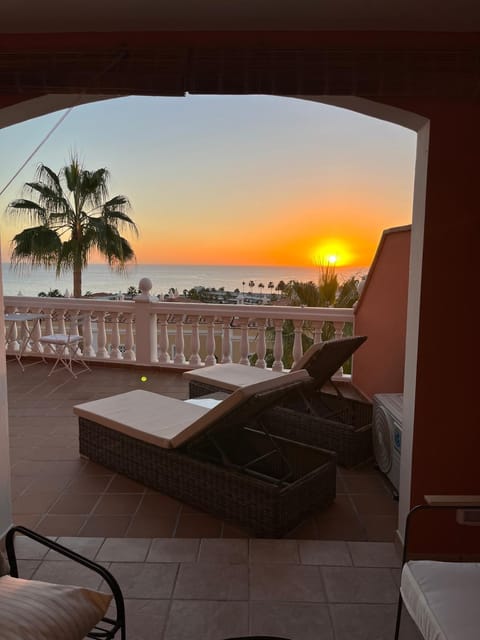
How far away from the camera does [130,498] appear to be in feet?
11.1

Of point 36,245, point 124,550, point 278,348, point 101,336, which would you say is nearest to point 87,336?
point 101,336

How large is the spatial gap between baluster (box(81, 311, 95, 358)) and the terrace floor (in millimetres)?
3687

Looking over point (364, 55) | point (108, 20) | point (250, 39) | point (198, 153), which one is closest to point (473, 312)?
point (364, 55)

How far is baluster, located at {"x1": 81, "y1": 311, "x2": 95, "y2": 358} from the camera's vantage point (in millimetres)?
7641

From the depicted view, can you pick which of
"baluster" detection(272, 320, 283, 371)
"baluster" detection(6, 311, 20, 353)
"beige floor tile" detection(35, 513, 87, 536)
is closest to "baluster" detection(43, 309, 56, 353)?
"baluster" detection(6, 311, 20, 353)

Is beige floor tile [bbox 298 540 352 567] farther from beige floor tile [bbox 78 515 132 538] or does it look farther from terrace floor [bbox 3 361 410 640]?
beige floor tile [bbox 78 515 132 538]

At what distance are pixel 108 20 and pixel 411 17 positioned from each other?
1480 mm

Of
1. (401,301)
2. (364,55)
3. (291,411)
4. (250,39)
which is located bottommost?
(291,411)

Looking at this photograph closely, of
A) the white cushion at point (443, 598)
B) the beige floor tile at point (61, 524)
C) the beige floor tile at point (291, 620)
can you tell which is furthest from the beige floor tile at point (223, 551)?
the white cushion at point (443, 598)

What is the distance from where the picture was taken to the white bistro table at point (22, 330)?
7418 mm

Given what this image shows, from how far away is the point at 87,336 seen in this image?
7648 mm

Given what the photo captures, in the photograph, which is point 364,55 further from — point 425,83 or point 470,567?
point 470,567

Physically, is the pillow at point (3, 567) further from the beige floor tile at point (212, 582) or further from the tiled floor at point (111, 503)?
the tiled floor at point (111, 503)

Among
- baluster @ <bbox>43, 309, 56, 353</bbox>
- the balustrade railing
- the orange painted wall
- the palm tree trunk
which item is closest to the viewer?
the orange painted wall
